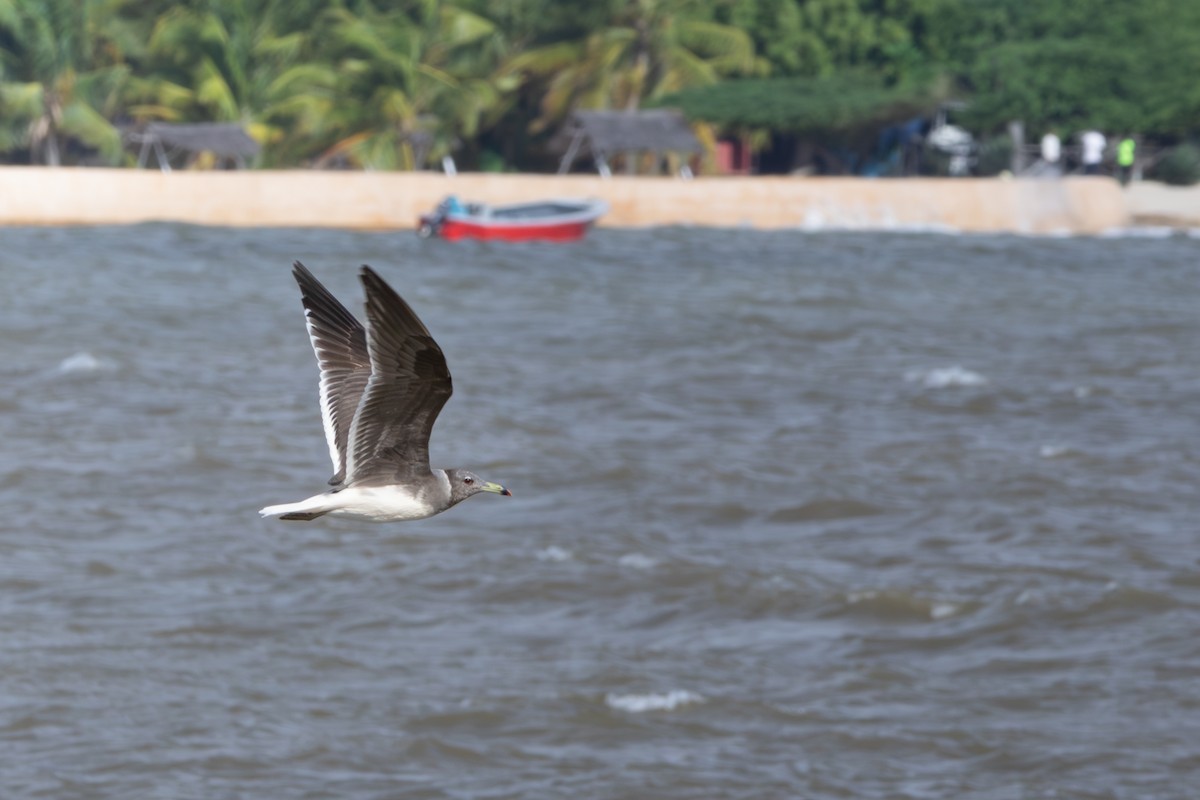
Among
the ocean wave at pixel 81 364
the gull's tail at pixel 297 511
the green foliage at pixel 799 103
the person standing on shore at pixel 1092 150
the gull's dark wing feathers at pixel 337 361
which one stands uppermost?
the gull's dark wing feathers at pixel 337 361

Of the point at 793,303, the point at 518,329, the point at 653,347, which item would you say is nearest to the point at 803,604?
the point at 653,347

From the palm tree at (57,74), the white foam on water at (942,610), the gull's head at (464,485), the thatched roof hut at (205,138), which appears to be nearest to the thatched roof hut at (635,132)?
the thatched roof hut at (205,138)

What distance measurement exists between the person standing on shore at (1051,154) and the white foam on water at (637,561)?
42770mm

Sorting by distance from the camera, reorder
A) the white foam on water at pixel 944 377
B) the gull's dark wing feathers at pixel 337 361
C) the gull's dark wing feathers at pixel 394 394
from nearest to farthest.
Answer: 1. the gull's dark wing feathers at pixel 394 394
2. the gull's dark wing feathers at pixel 337 361
3. the white foam on water at pixel 944 377

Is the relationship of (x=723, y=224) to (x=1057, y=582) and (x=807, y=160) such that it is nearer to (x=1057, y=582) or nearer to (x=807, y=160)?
(x=807, y=160)

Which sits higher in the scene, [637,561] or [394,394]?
[394,394]

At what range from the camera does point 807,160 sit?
64000 mm

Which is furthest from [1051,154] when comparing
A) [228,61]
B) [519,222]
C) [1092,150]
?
[228,61]

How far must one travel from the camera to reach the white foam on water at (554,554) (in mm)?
17219

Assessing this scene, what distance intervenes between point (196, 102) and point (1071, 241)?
25.3 metres

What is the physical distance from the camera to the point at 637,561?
56.5ft

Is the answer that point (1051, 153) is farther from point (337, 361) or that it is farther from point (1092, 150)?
point (337, 361)

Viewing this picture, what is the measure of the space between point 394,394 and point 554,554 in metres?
10.6

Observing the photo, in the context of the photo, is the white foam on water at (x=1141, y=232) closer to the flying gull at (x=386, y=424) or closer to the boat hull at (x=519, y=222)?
the boat hull at (x=519, y=222)
